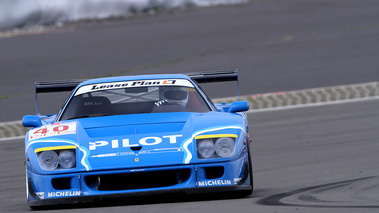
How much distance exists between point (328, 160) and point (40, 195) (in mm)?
3397

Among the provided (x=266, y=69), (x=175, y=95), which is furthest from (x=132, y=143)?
(x=266, y=69)

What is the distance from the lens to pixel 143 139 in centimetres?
567

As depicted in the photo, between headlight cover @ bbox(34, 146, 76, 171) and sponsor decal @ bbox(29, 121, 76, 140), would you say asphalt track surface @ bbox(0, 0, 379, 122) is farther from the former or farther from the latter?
headlight cover @ bbox(34, 146, 76, 171)

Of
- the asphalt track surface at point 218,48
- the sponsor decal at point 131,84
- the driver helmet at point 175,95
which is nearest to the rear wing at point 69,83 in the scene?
the sponsor decal at point 131,84

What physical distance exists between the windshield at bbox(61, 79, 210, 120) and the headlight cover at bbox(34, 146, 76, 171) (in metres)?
0.92

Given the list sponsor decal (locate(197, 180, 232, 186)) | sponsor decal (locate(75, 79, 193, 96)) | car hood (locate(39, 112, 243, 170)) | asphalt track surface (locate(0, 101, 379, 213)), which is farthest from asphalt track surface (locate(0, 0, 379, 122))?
sponsor decal (locate(197, 180, 232, 186))

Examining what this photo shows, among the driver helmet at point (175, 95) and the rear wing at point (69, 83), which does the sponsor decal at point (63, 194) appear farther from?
the rear wing at point (69, 83)

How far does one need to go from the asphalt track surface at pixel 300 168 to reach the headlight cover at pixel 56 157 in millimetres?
317

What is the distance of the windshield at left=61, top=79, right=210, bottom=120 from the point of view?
6.64m

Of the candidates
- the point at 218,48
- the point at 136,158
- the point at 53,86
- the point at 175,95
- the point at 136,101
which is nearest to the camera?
the point at 136,158

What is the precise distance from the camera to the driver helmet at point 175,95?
267 inches

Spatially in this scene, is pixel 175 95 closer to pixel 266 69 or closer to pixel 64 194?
pixel 64 194

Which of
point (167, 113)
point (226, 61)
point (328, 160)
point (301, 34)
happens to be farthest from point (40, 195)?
point (301, 34)

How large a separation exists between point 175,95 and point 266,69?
9032mm
